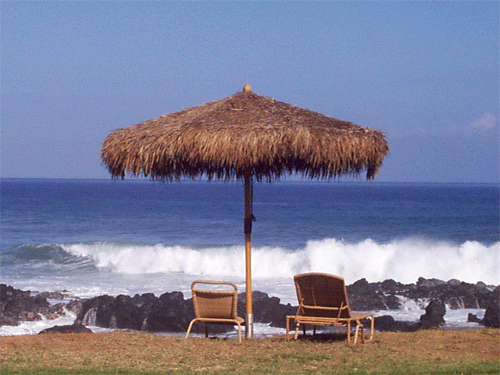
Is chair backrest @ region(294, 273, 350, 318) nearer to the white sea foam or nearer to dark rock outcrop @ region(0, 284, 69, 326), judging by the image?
dark rock outcrop @ region(0, 284, 69, 326)

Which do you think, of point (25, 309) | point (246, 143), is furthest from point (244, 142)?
point (25, 309)

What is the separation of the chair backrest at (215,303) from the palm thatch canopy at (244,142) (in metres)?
1.39

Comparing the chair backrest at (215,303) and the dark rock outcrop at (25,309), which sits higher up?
the chair backrest at (215,303)

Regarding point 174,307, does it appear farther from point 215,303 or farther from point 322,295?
point 322,295

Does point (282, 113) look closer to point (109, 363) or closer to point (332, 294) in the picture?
point (332, 294)

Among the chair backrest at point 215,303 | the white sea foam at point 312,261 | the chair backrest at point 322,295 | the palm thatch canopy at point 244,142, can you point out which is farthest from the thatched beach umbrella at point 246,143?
the white sea foam at point 312,261

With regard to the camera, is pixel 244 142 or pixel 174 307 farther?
pixel 174 307

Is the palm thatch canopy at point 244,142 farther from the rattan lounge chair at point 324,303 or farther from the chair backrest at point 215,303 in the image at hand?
the chair backrest at point 215,303

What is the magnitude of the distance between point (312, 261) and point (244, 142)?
55.4ft

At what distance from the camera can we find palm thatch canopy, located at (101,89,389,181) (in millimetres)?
6652

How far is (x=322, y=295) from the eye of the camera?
23.3ft

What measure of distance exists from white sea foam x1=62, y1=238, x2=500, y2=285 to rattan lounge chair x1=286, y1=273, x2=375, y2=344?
11949 mm

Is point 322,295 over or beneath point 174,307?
over

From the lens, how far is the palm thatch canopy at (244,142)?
6652mm
